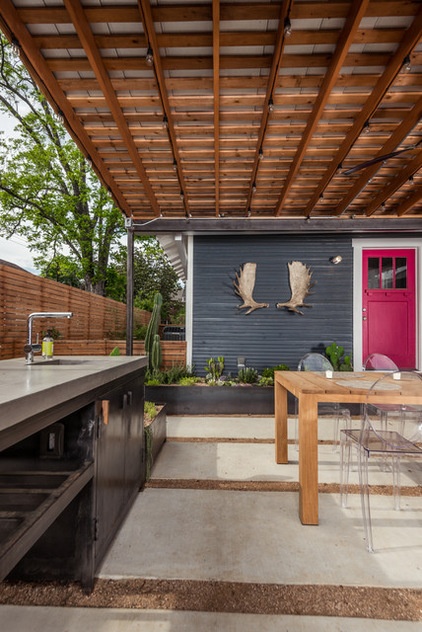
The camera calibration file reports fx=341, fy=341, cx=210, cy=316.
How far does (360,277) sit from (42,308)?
18.8 ft

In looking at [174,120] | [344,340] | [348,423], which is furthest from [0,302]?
[344,340]

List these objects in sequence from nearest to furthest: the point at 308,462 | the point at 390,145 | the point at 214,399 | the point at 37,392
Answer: the point at 37,392
the point at 308,462
the point at 390,145
the point at 214,399

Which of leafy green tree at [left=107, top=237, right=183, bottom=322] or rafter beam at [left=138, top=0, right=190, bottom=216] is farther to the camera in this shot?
leafy green tree at [left=107, top=237, right=183, bottom=322]

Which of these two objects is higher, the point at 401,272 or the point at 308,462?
the point at 401,272

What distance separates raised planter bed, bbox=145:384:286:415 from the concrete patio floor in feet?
6.52

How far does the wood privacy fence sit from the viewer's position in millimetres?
4777

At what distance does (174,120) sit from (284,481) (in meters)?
3.41

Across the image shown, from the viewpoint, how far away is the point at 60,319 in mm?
6848

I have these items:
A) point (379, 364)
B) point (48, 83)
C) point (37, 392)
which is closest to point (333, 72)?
point (48, 83)

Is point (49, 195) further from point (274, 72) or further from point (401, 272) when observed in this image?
point (274, 72)

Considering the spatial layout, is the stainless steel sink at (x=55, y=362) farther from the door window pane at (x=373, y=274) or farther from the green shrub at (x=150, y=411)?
the door window pane at (x=373, y=274)

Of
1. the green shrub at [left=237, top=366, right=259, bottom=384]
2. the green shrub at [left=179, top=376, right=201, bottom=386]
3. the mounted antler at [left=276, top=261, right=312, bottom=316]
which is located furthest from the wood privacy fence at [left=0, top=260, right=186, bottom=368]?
the mounted antler at [left=276, top=261, right=312, bottom=316]

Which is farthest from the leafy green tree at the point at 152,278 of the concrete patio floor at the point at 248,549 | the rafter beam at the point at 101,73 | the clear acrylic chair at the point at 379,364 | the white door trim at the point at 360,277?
the concrete patio floor at the point at 248,549

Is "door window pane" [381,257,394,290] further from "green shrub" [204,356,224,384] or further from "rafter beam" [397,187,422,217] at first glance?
"green shrub" [204,356,224,384]
